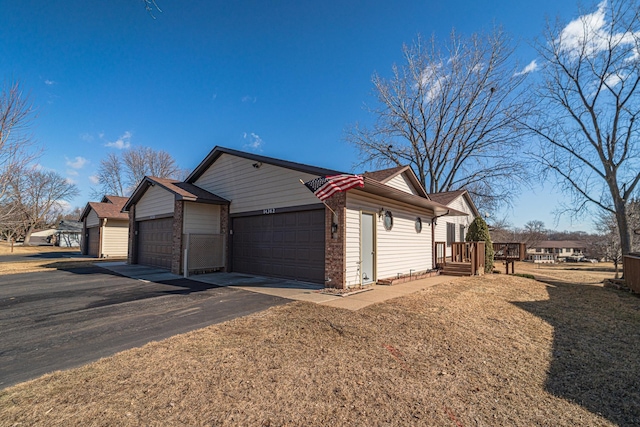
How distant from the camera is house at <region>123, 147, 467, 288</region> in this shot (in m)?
8.69

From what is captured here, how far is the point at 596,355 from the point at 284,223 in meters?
8.18

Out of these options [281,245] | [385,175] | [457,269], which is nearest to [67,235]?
[281,245]

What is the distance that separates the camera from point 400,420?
100 inches

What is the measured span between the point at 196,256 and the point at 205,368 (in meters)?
8.81

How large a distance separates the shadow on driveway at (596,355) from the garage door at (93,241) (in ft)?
88.5

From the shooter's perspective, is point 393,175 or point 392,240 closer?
point 392,240

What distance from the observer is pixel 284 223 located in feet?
33.9

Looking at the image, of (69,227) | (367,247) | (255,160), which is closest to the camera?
(367,247)

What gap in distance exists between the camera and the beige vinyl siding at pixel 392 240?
8.56m

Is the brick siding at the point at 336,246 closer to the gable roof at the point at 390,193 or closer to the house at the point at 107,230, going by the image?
the gable roof at the point at 390,193

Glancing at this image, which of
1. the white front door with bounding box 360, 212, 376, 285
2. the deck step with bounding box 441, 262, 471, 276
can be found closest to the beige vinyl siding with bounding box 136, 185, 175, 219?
the white front door with bounding box 360, 212, 376, 285

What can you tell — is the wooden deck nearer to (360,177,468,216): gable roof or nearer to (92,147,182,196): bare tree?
(360,177,468,216): gable roof

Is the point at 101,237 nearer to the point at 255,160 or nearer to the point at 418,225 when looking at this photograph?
the point at 255,160

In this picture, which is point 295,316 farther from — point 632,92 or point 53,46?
point 632,92
